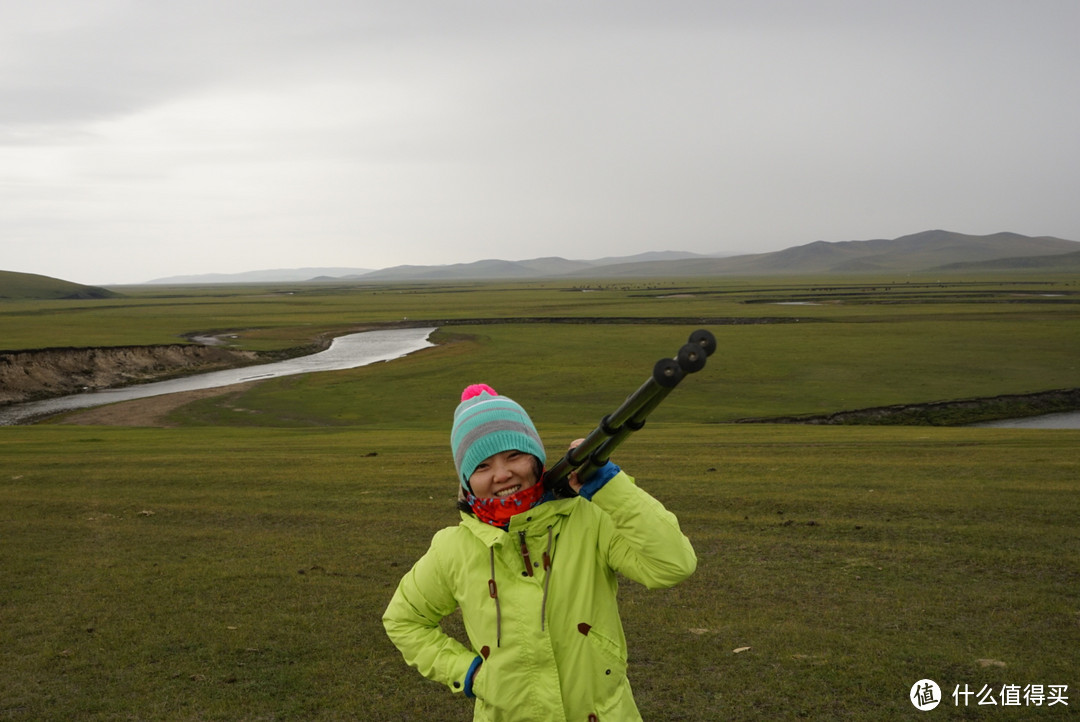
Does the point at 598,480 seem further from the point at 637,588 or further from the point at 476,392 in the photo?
the point at 637,588

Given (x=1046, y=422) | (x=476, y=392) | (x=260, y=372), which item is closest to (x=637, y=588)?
(x=476, y=392)

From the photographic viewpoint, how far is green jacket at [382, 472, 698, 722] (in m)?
3.89

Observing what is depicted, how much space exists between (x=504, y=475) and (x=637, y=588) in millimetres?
6176

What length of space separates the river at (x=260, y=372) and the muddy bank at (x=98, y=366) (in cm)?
188

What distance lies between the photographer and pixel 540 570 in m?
3.96

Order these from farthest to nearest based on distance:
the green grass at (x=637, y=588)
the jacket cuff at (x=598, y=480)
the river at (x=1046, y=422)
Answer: the river at (x=1046, y=422), the green grass at (x=637, y=588), the jacket cuff at (x=598, y=480)

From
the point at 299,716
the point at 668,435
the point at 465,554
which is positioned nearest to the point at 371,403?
the point at 668,435

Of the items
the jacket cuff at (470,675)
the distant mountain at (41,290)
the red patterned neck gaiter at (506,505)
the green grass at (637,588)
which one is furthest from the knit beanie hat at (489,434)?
the distant mountain at (41,290)

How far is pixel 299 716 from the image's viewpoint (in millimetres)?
6801

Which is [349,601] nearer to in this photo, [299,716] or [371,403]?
[299,716]

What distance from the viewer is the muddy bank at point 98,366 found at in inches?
1857

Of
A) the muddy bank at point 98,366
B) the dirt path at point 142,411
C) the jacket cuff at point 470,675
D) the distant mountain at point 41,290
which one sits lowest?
the dirt path at point 142,411

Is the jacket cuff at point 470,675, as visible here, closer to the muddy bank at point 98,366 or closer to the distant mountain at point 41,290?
the muddy bank at point 98,366

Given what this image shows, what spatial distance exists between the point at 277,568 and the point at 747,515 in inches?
282
